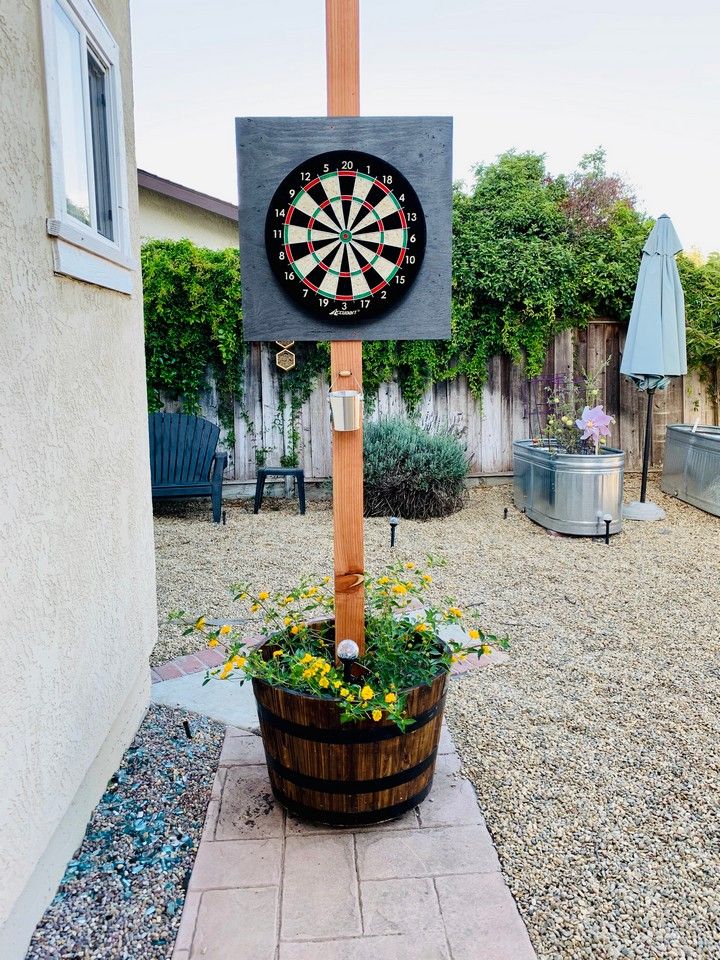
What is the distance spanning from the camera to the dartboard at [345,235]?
6.58 ft

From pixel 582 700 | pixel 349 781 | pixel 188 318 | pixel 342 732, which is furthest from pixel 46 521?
pixel 188 318

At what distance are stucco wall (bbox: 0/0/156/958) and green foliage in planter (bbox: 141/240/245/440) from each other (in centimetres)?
425

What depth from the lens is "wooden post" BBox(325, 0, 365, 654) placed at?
1975 mm

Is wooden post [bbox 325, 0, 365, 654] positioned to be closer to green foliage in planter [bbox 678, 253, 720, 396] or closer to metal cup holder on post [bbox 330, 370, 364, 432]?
metal cup holder on post [bbox 330, 370, 364, 432]

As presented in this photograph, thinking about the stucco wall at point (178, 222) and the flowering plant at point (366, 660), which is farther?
the stucco wall at point (178, 222)

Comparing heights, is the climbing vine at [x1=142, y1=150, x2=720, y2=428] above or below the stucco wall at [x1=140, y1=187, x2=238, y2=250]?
below

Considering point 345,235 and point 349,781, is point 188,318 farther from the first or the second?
point 349,781

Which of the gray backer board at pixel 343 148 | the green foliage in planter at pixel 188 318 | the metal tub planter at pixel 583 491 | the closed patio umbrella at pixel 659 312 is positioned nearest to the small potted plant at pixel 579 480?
the metal tub planter at pixel 583 491

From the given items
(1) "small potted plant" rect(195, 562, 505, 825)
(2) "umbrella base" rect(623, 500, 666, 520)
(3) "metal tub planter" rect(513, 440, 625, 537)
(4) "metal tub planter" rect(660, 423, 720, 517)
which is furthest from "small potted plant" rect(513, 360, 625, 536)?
(1) "small potted plant" rect(195, 562, 505, 825)

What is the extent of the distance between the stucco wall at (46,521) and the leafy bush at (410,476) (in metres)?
4.10

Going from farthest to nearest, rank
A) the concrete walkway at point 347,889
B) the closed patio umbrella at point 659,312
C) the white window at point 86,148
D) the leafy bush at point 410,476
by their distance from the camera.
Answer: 1. the leafy bush at point 410,476
2. the closed patio umbrella at point 659,312
3. the white window at point 86,148
4. the concrete walkway at point 347,889

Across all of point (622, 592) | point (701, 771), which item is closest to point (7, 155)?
point (701, 771)

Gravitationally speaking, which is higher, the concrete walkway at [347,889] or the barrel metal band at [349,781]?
the barrel metal band at [349,781]

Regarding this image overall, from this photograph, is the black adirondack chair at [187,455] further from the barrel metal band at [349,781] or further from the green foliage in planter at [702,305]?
the green foliage in planter at [702,305]
